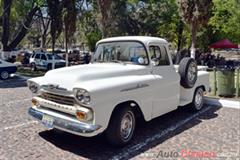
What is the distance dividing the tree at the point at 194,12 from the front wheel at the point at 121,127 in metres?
7.82

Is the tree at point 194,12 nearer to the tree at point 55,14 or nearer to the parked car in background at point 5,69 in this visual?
the parked car in background at point 5,69

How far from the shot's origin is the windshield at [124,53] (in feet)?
19.1

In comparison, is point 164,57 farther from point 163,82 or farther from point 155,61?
point 163,82

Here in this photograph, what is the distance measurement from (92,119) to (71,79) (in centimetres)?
86

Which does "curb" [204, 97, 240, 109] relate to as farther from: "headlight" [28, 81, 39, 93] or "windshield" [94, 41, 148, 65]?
"headlight" [28, 81, 39, 93]

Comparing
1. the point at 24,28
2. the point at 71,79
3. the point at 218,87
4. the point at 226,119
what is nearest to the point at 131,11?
the point at 24,28

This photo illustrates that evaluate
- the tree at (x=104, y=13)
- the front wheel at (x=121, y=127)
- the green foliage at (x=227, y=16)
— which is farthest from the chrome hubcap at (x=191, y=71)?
the green foliage at (x=227, y=16)

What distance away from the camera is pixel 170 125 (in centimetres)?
659

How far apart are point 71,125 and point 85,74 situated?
98cm

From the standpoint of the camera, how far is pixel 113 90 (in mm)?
4789

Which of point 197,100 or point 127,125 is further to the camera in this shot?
point 197,100

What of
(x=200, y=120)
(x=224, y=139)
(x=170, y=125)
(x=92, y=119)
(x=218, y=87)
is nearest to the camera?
(x=92, y=119)

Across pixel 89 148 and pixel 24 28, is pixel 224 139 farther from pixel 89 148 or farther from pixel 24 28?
pixel 24 28

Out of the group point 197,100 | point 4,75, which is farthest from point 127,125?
point 4,75
